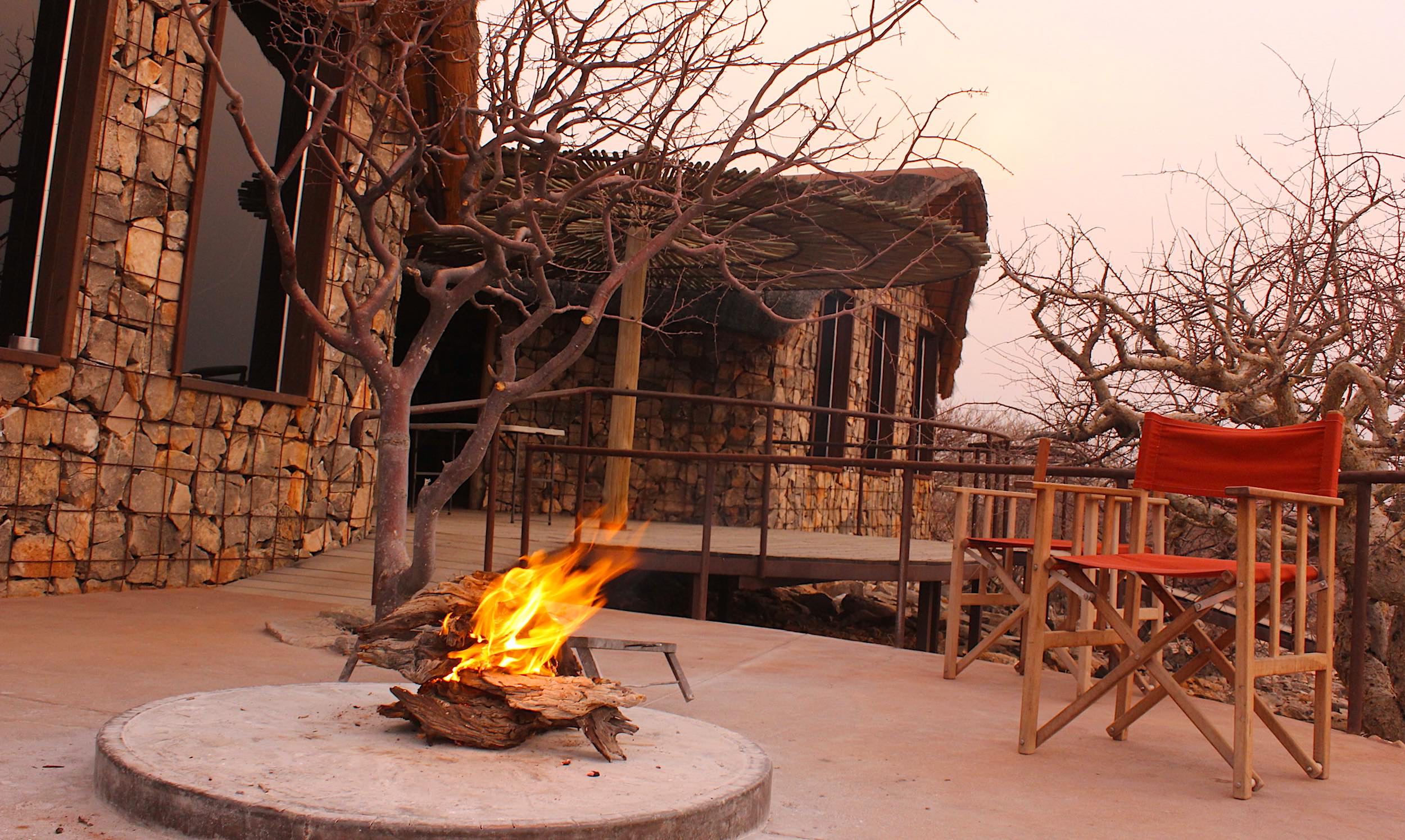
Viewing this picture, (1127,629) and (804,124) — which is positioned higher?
(804,124)

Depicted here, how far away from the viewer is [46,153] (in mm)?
5379

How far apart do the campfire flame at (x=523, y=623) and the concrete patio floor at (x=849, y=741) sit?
0.60 metres

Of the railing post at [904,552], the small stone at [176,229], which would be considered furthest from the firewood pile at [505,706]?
the small stone at [176,229]

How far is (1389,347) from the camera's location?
6.43m

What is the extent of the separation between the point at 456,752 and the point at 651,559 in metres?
5.08

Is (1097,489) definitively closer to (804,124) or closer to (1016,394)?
(804,124)

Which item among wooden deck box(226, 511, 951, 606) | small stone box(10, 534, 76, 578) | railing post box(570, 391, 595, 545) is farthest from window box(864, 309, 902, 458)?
small stone box(10, 534, 76, 578)

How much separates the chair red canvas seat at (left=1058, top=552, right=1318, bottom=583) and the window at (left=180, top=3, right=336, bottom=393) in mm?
5249

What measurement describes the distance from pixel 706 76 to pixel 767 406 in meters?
4.90

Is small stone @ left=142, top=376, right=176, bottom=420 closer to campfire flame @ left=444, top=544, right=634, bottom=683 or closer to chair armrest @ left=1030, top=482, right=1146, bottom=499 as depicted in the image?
campfire flame @ left=444, top=544, right=634, bottom=683

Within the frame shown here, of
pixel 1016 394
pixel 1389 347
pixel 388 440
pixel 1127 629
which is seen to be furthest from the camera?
pixel 1016 394

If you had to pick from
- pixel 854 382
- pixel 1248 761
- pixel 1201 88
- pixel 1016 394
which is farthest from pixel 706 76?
pixel 854 382

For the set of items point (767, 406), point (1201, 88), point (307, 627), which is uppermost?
point (1201, 88)

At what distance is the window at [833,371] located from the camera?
1310 cm
